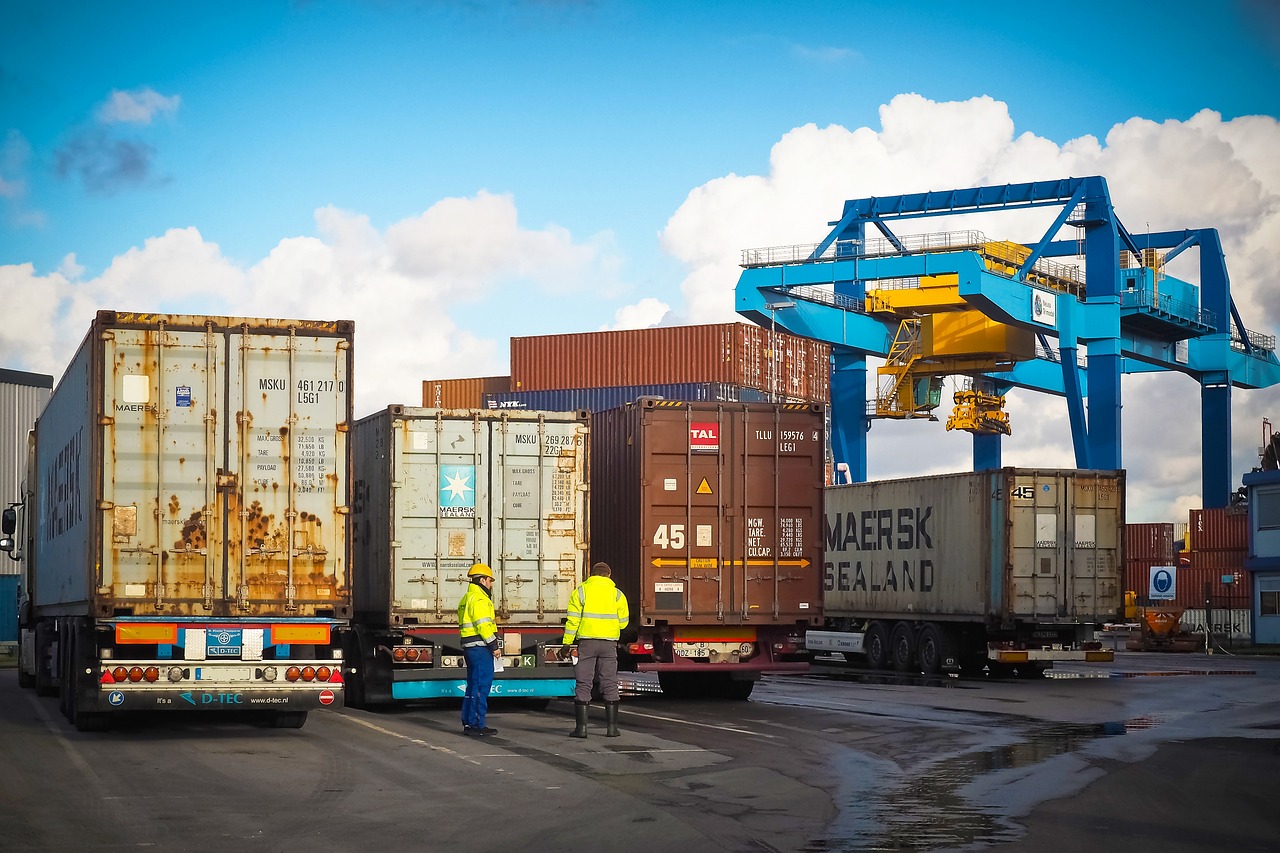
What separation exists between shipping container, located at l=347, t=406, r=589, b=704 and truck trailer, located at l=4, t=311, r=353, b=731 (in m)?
2.64

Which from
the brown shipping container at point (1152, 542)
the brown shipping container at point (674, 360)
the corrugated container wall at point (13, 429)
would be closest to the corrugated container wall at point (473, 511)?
the corrugated container wall at point (13, 429)

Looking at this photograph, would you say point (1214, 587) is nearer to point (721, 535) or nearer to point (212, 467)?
point (721, 535)

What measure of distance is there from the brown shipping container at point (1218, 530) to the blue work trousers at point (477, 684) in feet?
141

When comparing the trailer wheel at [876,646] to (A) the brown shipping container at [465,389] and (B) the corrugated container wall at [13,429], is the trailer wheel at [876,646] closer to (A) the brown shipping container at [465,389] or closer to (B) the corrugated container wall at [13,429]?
(B) the corrugated container wall at [13,429]

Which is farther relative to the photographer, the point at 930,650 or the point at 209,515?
the point at 930,650

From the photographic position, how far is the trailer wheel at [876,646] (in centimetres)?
2786

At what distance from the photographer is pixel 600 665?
14805 mm

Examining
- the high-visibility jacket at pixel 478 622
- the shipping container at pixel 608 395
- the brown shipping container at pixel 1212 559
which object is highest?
the shipping container at pixel 608 395

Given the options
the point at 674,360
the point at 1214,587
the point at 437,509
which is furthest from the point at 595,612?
the point at 674,360

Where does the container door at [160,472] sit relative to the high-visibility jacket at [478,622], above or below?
above

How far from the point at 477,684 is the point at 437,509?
282 centimetres

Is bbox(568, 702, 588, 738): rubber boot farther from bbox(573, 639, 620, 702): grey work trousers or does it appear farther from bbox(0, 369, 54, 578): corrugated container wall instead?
bbox(0, 369, 54, 578): corrugated container wall

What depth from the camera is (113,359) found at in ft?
45.2

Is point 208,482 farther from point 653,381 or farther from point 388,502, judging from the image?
point 653,381
